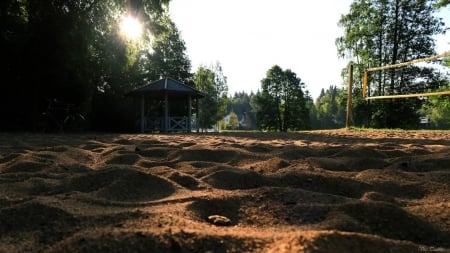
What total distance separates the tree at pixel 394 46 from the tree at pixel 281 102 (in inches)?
491

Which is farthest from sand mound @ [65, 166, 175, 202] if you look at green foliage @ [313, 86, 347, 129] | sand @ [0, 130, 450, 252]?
green foliage @ [313, 86, 347, 129]

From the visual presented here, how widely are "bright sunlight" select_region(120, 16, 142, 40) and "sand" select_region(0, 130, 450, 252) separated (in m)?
9.54

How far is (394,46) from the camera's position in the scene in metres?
24.2

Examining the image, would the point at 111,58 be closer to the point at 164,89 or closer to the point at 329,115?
the point at 164,89

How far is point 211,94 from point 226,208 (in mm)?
38869

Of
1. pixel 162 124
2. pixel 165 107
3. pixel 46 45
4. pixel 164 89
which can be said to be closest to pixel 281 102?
pixel 162 124

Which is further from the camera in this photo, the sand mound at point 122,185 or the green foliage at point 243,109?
the green foliage at point 243,109

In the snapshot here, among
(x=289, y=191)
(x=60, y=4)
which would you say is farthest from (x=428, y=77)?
(x=289, y=191)

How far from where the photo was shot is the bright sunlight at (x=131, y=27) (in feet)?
37.9

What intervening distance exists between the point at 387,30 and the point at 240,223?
86.5 ft

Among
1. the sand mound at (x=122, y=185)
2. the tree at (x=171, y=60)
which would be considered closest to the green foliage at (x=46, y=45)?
the sand mound at (x=122, y=185)

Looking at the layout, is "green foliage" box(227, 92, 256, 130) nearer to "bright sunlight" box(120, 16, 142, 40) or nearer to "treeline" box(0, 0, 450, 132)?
"treeline" box(0, 0, 450, 132)

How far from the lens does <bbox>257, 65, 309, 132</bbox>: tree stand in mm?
38594

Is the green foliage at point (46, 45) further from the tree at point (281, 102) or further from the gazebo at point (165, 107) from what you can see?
the tree at point (281, 102)
